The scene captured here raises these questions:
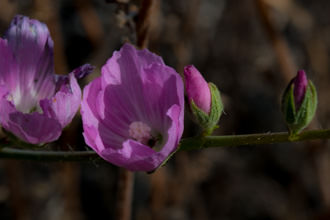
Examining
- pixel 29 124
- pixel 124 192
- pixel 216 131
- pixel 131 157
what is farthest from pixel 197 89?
pixel 216 131

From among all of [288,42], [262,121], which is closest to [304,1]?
[288,42]

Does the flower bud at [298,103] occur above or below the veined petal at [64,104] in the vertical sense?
above

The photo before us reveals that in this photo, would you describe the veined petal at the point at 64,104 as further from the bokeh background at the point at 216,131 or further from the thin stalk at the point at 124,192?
the bokeh background at the point at 216,131

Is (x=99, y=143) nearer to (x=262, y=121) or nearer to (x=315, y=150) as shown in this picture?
(x=315, y=150)

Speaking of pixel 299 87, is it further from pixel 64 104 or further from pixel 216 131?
pixel 216 131

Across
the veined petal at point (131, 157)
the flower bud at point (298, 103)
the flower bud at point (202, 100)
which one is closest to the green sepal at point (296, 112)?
the flower bud at point (298, 103)
